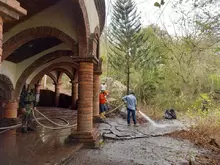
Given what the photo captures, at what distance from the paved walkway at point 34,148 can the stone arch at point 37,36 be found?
2.85 meters

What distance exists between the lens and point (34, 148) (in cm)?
613

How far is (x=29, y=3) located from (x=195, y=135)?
25.4ft

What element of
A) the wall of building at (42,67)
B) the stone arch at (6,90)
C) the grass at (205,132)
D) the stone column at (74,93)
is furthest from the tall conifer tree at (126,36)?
the stone arch at (6,90)

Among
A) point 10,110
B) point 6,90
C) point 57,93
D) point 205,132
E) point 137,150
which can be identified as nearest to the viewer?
point 137,150

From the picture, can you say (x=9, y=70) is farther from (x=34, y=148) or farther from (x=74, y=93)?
(x=74, y=93)

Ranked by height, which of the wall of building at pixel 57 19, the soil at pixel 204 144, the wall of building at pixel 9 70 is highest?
the wall of building at pixel 57 19

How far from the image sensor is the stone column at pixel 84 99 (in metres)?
7.07

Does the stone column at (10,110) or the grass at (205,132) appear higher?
the stone column at (10,110)

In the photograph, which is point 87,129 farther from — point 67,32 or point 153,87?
point 153,87

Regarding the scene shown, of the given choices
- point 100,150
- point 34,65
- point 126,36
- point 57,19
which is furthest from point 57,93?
point 100,150

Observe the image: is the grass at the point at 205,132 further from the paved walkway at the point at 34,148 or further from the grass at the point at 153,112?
the paved walkway at the point at 34,148

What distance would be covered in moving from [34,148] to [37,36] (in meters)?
3.72

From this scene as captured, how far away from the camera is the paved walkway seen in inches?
199

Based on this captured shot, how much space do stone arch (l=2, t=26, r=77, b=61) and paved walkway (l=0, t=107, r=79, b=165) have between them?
2.85m
